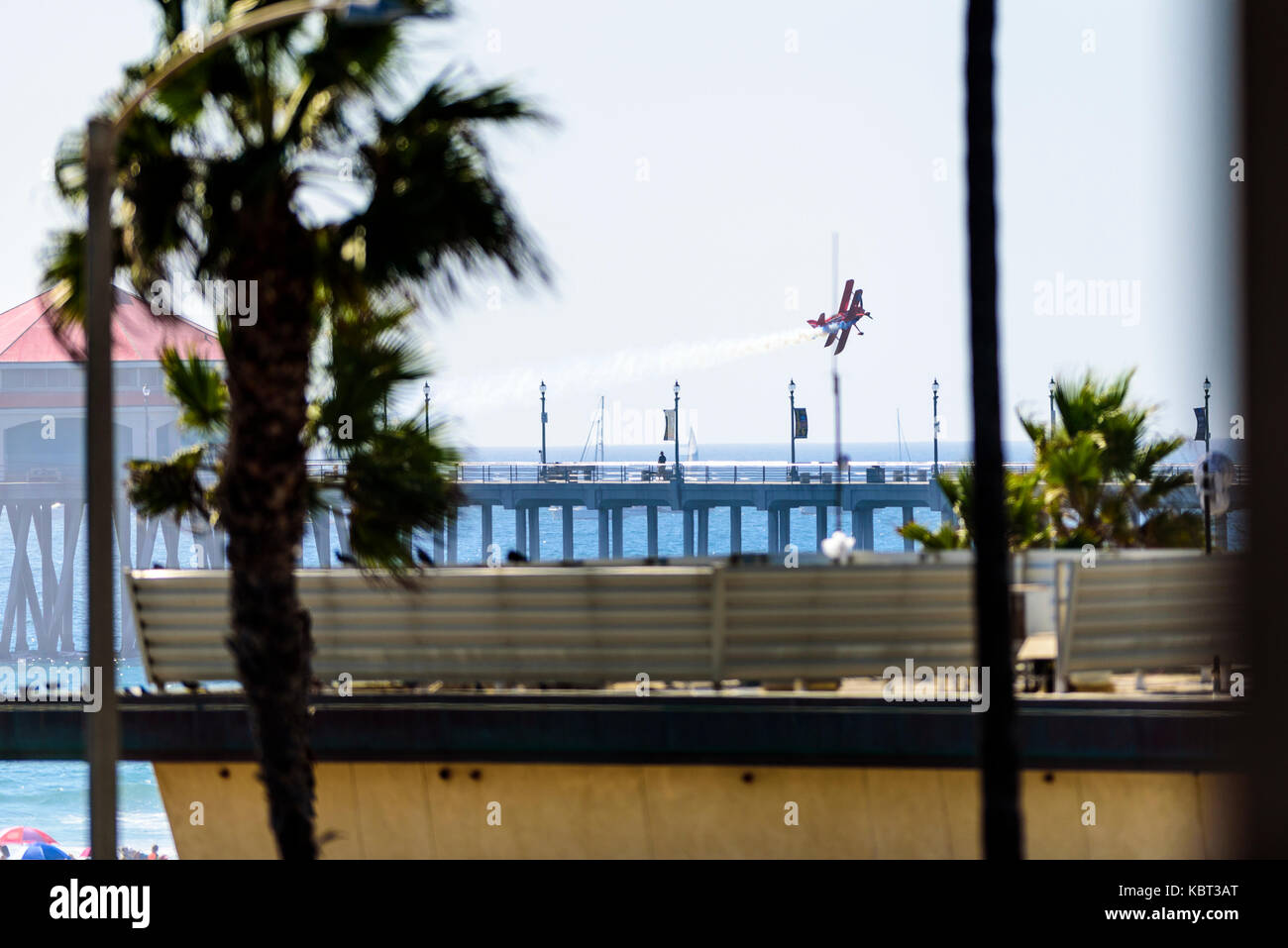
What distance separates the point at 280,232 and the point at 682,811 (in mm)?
4511

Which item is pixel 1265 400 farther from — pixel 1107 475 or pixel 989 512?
pixel 1107 475

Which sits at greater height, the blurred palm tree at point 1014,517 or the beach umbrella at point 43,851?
the blurred palm tree at point 1014,517

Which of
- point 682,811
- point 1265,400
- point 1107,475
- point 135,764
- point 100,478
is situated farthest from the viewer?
point 135,764

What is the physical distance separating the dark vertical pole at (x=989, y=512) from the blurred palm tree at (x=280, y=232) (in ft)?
7.78

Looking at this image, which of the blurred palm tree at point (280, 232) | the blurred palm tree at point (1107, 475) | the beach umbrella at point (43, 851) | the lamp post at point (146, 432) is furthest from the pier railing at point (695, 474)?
the blurred palm tree at point (280, 232)

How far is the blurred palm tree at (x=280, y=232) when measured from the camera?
7.41 meters

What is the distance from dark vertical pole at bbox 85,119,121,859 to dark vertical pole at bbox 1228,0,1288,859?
200 inches

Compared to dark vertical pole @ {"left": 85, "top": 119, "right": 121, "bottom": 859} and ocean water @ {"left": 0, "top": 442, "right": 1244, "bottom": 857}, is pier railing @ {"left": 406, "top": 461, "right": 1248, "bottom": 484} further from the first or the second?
dark vertical pole @ {"left": 85, "top": 119, "right": 121, "bottom": 859}

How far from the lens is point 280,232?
757cm

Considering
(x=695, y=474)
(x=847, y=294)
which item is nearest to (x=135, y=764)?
(x=695, y=474)

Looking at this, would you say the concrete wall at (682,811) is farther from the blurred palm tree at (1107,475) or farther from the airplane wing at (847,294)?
the airplane wing at (847,294)

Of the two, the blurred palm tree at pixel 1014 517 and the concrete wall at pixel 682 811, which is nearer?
the concrete wall at pixel 682 811

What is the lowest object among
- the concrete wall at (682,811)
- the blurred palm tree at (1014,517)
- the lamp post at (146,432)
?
the concrete wall at (682,811)
